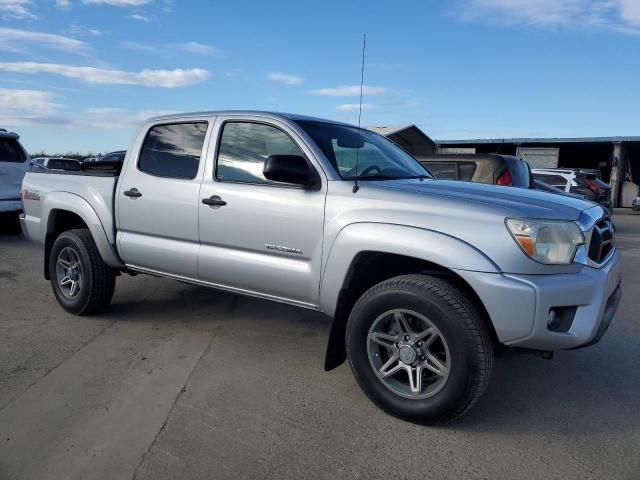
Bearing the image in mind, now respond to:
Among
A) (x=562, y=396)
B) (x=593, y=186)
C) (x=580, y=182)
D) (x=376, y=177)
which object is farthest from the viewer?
(x=580, y=182)

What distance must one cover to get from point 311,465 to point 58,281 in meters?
3.64

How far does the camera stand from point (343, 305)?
3490mm

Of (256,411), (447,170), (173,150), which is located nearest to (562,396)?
(256,411)

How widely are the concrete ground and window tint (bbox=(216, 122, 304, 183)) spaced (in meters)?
1.40

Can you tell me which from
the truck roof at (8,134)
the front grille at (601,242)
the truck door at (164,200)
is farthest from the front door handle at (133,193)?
the truck roof at (8,134)

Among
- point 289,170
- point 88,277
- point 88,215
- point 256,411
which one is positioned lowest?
point 256,411

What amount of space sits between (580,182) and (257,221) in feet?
43.8

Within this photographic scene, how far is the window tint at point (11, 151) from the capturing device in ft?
32.5

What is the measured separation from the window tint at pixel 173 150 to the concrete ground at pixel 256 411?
1409 mm

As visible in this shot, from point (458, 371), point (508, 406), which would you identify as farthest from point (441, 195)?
point (508, 406)

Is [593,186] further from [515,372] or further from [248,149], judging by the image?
[248,149]

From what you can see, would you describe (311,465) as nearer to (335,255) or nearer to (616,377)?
(335,255)

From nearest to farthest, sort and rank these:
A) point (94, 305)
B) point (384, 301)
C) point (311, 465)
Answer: point (311, 465)
point (384, 301)
point (94, 305)

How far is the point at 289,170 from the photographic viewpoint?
11.4ft
